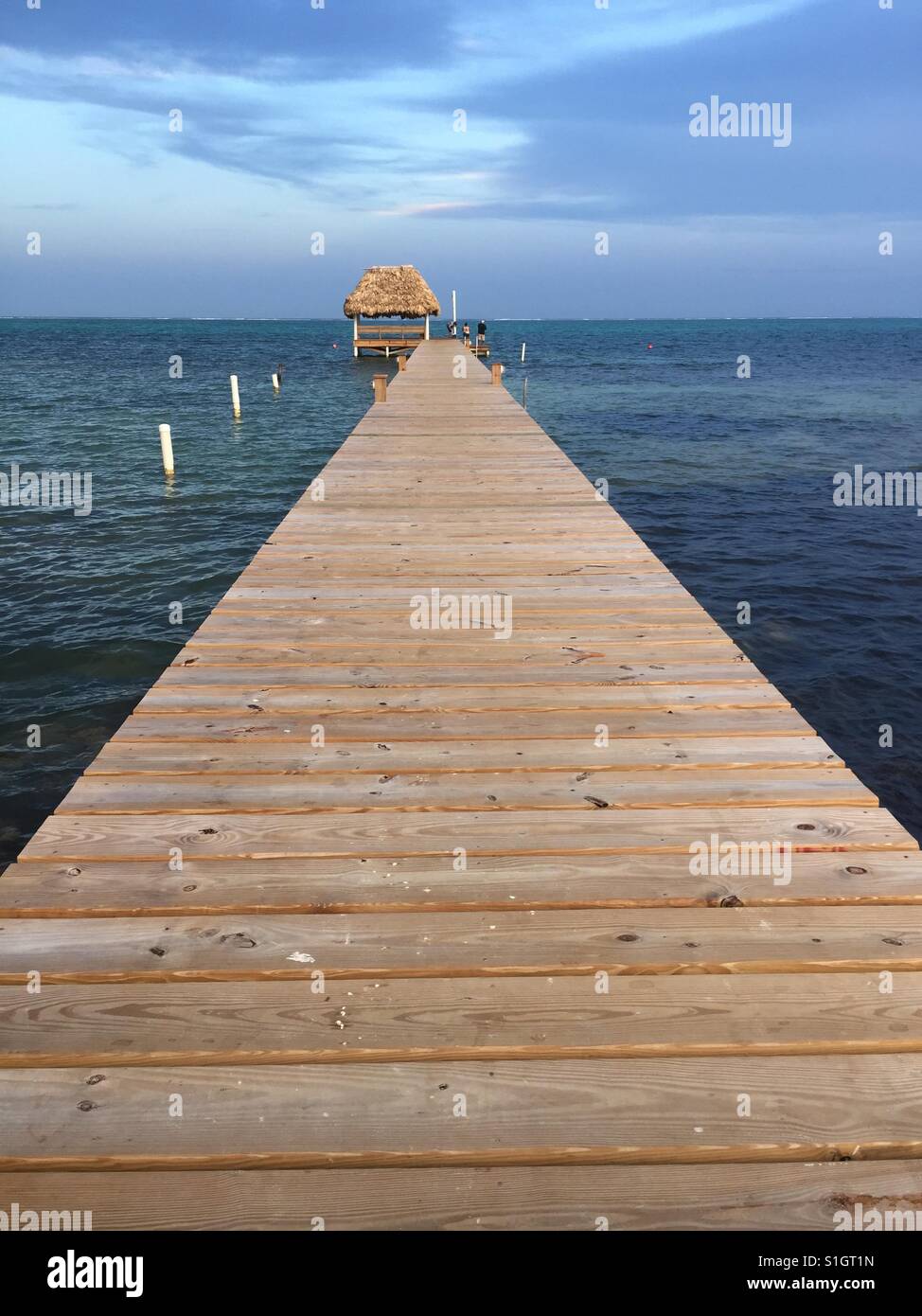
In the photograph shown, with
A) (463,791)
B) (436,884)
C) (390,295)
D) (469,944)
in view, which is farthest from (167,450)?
(390,295)

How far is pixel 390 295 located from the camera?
1757 inches

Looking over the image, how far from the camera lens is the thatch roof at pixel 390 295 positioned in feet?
146

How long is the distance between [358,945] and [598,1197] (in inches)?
35.4

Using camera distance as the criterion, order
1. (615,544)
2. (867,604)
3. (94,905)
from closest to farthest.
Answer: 1. (94,905)
2. (615,544)
3. (867,604)

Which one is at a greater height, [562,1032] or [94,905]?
[94,905]

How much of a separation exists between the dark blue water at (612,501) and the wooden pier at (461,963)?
3.36 m

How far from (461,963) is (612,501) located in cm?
1383

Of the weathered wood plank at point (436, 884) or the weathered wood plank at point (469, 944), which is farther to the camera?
the weathered wood plank at point (436, 884)

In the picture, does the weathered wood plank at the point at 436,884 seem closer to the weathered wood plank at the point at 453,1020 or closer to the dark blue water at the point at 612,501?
the weathered wood plank at the point at 453,1020

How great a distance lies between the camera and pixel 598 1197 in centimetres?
167

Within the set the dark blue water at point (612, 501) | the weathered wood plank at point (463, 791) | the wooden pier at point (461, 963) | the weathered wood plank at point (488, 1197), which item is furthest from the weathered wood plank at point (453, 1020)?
the dark blue water at point (612, 501)

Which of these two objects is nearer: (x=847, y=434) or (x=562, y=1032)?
(x=562, y=1032)
